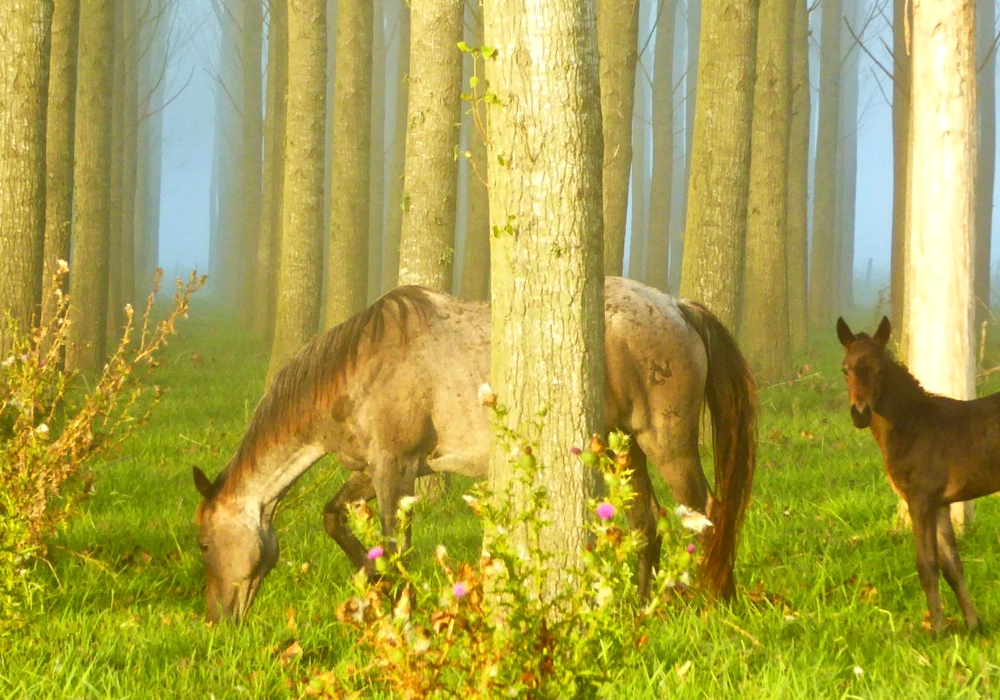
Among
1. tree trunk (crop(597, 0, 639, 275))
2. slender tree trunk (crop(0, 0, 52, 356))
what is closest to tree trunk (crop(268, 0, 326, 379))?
tree trunk (crop(597, 0, 639, 275))

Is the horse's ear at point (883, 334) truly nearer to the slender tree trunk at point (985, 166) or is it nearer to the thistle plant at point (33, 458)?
the thistle plant at point (33, 458)

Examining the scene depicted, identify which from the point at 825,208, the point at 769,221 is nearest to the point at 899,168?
the point at 825,208

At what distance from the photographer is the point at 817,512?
7.77 meters

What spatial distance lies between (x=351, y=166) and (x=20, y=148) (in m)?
6.18

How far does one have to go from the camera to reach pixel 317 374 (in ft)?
20.6

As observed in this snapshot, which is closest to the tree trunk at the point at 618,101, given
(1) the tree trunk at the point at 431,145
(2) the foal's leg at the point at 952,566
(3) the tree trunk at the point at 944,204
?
(1) the tree trunk at the point at 431,145

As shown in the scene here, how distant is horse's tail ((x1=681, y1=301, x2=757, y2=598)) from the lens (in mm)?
5891

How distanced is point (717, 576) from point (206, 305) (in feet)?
122

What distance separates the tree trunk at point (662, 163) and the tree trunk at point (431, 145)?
12.1 m

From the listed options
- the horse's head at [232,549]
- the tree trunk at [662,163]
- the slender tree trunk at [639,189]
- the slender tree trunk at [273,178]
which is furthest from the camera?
the slender tree trunk at [639,189]

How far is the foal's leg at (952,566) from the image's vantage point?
520cm

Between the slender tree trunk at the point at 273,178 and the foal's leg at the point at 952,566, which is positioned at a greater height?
the slender tree trunk at the point at 273,178

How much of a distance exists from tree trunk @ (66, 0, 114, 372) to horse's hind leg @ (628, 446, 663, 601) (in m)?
8.83

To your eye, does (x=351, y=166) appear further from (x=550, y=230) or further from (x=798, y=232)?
(x=550, y=230)
